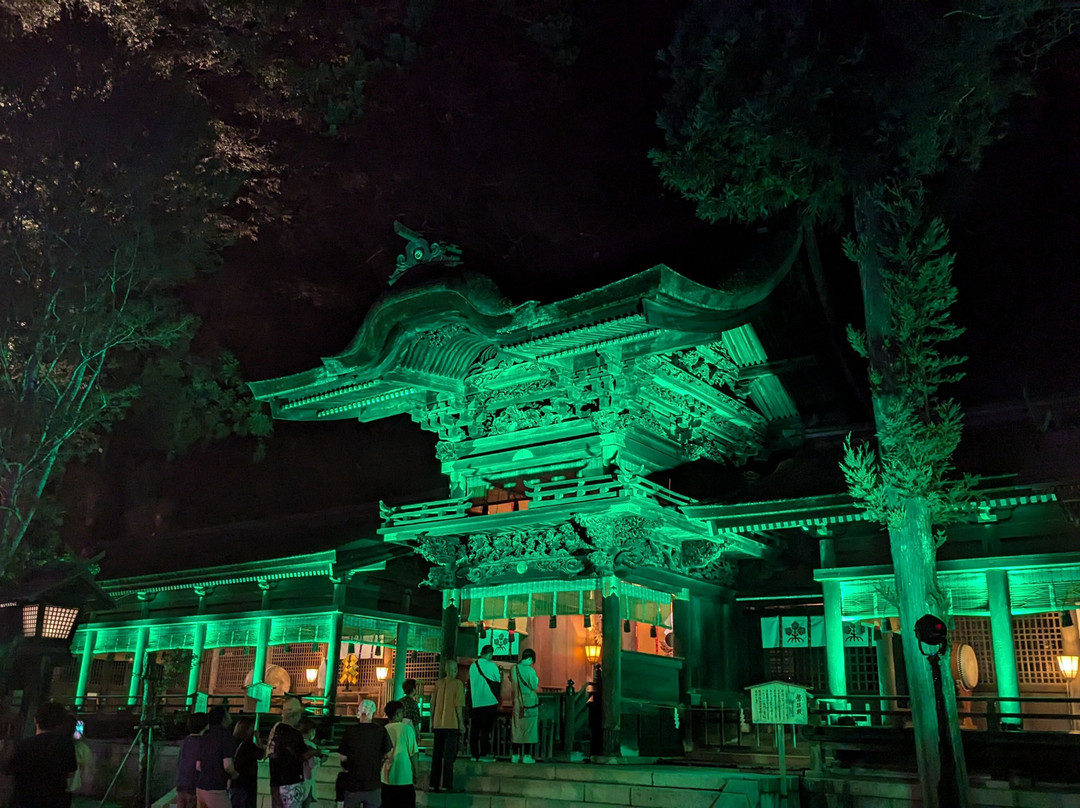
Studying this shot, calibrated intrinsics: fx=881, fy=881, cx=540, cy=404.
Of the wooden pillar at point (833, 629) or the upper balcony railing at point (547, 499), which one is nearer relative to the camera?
the wooden pillar at point (833, 629)

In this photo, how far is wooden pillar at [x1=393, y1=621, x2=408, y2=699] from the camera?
63.0 feet

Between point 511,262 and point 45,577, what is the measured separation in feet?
28.3

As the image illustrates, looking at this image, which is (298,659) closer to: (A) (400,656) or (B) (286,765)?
(A) (400,656)

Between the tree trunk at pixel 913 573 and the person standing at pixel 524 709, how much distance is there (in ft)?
15.5

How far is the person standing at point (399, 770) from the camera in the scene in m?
8.53

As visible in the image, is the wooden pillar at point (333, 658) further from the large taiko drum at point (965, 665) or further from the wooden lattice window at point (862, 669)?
the large taiko drum at point (965, 665)

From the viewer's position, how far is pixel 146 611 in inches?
894

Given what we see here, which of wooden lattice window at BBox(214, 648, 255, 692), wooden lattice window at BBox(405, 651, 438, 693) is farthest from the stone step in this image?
wooden lattice window at BBox(214, 648, 255, 692)

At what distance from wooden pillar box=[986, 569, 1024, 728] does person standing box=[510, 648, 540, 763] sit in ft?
20.3

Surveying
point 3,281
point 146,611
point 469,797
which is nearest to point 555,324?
point 469,797

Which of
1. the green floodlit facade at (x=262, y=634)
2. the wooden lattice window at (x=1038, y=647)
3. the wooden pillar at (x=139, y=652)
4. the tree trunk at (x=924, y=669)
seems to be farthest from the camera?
the wooden pillar at (x=139, y=652)

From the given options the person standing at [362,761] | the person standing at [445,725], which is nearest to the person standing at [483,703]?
the person standing at [445,725]

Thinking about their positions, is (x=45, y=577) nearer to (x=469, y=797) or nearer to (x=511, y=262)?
(x=469, y=797)

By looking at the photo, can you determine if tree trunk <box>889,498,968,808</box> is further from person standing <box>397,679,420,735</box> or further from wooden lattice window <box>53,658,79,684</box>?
wooden lattice window <box>53,658,79,684</box>
